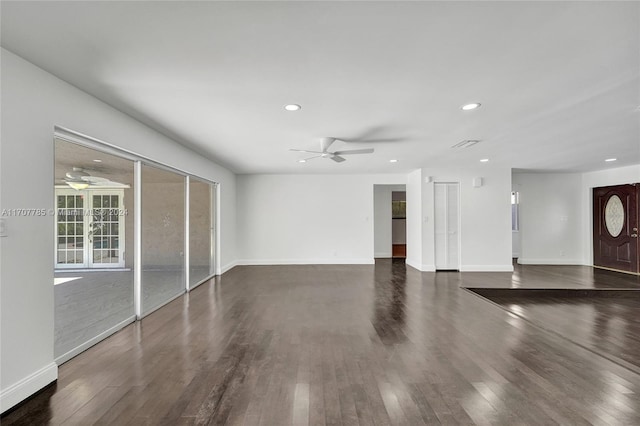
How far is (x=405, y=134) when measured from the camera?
171 inches

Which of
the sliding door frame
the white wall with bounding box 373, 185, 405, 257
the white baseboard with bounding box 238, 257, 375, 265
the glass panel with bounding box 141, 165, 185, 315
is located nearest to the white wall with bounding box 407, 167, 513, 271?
the white baseboard with bounding box 238, 257, 375, 265

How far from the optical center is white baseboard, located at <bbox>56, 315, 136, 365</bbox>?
277cm

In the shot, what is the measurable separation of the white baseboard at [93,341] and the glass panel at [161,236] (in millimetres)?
354

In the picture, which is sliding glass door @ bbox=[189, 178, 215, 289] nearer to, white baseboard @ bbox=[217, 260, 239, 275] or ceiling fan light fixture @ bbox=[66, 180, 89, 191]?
white baseboard @ bbox=[217, 260, 239, 275]

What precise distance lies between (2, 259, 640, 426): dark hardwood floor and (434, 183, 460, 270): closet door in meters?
3.03

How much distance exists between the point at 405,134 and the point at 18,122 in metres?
4.08

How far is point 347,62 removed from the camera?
7.52 ft

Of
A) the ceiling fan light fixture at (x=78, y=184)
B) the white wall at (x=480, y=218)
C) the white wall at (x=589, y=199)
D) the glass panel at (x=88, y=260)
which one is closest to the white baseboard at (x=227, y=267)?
the glass panel at (x=88, y=260)

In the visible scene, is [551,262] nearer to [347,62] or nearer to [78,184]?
[347,62]

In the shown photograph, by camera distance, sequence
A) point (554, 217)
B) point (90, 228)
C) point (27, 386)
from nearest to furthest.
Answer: point (27, 386) → point (90, 228) → point (554, 217)

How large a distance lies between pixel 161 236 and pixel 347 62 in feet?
12.5

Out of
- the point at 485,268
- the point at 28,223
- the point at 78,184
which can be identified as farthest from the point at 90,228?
the point at 485,268

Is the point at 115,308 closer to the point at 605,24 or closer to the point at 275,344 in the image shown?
the point at 275,344

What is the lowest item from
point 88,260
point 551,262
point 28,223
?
point 551,262
